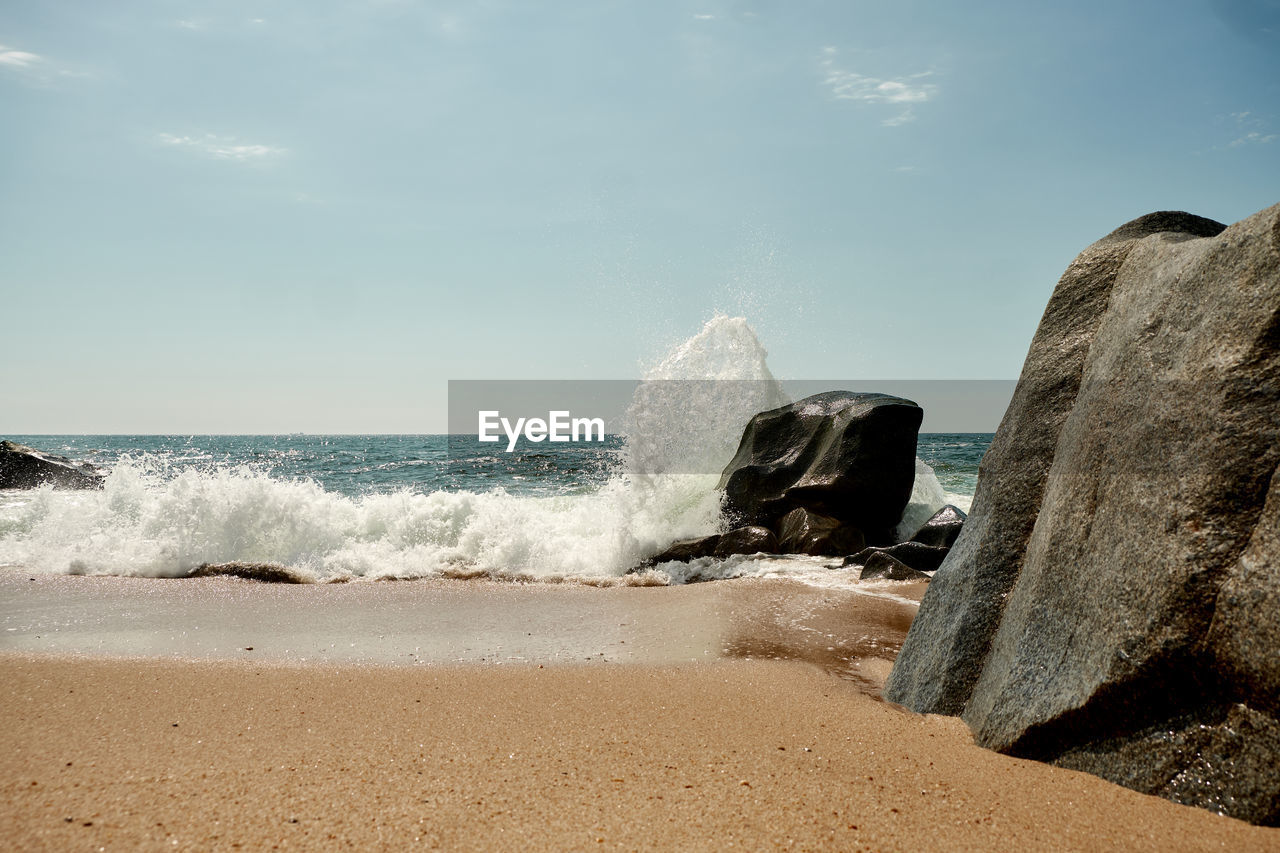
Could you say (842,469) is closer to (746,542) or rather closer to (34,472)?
(746,542)

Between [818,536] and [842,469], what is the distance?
43.4 inches

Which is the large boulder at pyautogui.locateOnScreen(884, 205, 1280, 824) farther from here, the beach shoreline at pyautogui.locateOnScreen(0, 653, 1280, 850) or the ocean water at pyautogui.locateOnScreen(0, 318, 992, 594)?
the ocean water at pyautogui.locateOnScreen(0, 318, 992, 594)

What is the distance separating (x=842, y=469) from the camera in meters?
9.84

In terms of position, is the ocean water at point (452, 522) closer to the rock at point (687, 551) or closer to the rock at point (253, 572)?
the rock at point (253, 572)

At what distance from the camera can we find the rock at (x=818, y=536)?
9125mm

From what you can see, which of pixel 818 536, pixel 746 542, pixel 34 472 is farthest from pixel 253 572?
pixel 34 472

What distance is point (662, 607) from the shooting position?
20.7ft

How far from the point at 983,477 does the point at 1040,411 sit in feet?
1.28

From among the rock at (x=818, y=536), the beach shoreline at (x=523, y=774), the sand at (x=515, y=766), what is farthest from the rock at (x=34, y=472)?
the beach shoreline at (x=523, y=774)

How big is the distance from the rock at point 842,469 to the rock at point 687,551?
125cm

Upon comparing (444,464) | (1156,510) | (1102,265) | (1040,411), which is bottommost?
(444,464)

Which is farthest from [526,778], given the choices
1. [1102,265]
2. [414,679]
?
[1102,265]

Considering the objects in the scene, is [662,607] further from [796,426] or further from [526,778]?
[796,426]

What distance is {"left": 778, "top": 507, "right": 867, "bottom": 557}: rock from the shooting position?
9125 millimetres
